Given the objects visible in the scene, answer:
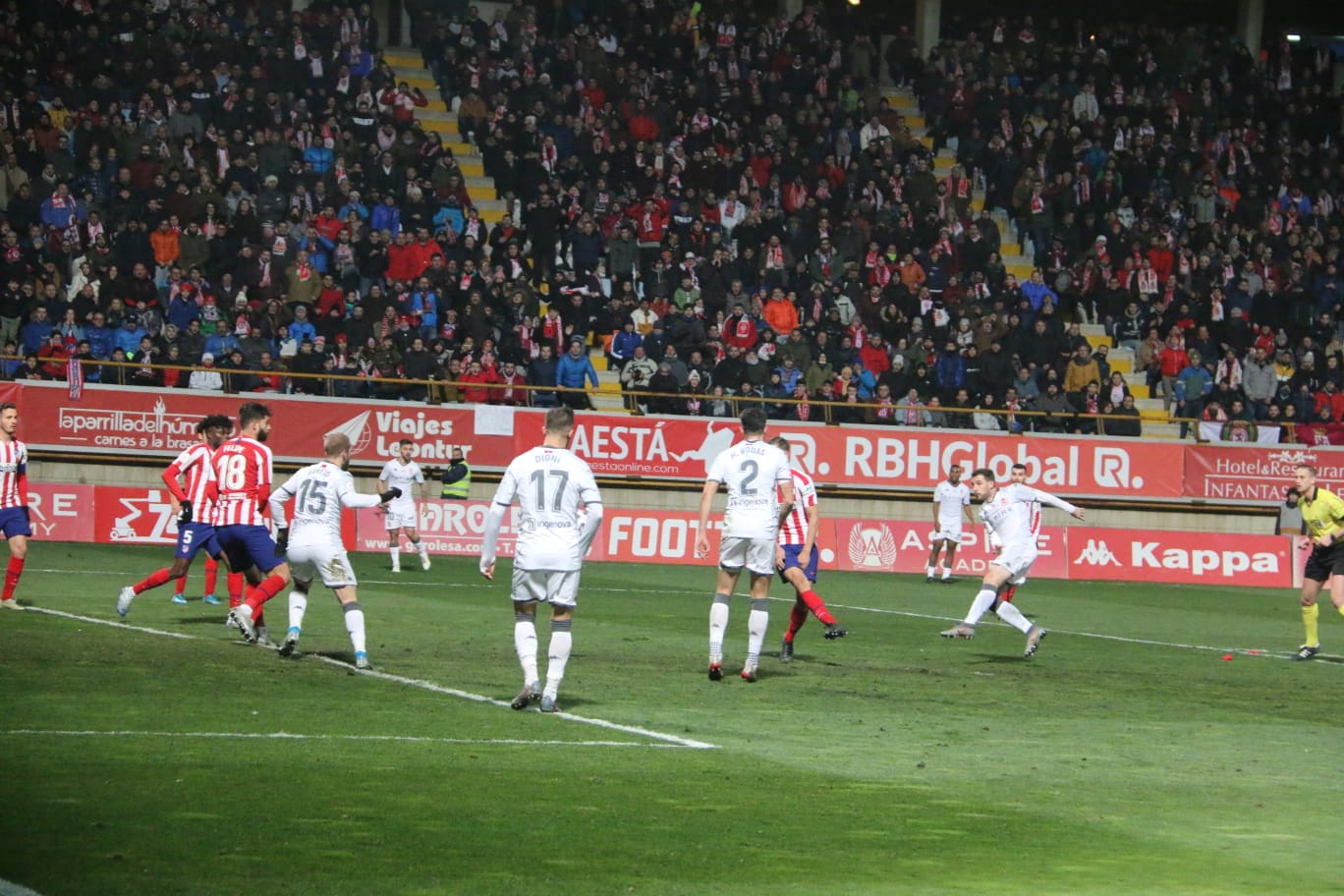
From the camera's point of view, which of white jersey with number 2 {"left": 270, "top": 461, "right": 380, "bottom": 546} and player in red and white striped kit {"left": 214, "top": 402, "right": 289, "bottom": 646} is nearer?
white jersey with number 2 {"left": 270, "top": 461, "right": 380, "bottom": 546}

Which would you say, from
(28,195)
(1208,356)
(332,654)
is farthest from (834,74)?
(332,654)

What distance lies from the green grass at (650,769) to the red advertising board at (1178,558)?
14687 mm

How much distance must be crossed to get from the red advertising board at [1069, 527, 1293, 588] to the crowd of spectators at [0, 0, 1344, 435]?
3.63 metres

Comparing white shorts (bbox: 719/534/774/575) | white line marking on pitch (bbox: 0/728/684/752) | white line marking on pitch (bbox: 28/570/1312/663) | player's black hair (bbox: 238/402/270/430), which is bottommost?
white line marking on pitch (bbox: 28/570/1312/663)

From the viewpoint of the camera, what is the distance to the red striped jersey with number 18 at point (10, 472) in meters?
19.0

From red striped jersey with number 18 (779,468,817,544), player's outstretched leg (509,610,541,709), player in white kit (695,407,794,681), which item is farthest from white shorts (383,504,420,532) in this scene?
player's outstretched leg (509,610,541,709)

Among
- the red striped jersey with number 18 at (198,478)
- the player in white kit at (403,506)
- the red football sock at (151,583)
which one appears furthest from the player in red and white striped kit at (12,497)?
the player in white kit at (403,506)

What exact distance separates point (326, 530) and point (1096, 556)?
22347 mm

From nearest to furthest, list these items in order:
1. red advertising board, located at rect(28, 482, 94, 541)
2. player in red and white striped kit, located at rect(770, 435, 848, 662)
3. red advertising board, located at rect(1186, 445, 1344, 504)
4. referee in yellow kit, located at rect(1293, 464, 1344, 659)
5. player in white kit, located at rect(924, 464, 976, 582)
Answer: player in red and white striped kit, located at rect(770, 435, 848, 662), referee in yellow kit, located at rect(1293, 464, 1344, 659), red advertising board, located at rect(28, 482, 94, 541), player in white kit, located at rect(924, 464, 976, 582), red advertising board, located at rect(1186, 445, 1344, 504)

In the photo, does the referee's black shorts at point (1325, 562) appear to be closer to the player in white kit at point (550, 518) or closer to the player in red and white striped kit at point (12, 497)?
the player in white kit at point (550, 518)

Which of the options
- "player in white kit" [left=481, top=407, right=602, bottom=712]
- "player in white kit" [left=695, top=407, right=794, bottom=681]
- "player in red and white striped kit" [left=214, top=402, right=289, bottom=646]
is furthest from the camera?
"player in red and white striped kit" [left=214, top=402, right=289, bottom=646]

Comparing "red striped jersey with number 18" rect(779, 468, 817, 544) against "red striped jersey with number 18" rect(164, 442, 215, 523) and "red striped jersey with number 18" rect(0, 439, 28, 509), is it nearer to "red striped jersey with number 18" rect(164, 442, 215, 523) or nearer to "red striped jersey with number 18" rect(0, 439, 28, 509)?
"red striped jersey with number 18" rect(164, 442, 215, 523)

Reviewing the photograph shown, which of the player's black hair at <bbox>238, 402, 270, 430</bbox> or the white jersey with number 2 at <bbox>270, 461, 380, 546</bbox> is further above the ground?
the player's black hair at <bbox>238, 402, 270, 430</bbox>

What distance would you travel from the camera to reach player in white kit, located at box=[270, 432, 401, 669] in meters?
15.0
